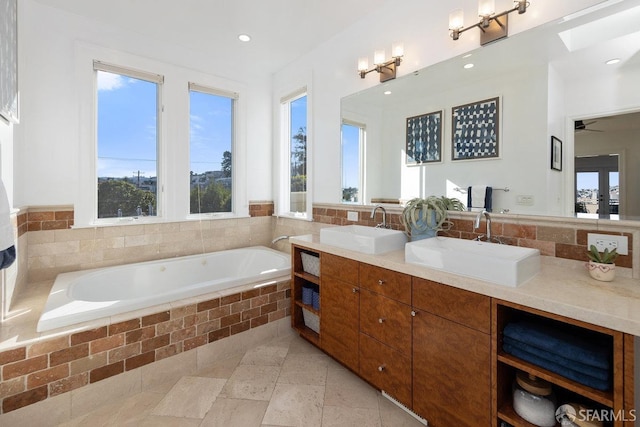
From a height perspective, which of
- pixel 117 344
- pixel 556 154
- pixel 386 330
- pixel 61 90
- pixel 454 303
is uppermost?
pixel 61 90

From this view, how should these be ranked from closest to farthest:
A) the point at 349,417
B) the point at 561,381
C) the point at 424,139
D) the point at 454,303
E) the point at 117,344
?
the point at 561,381
the point at 454,303
the point at 349,417
the point at 117,344
the point at 424,139

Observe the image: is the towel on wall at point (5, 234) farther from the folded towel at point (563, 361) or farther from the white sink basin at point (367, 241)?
the folded towel at point (563, 361)

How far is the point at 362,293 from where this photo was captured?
5.88ft

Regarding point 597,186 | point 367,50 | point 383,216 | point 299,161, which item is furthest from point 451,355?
point 299,161

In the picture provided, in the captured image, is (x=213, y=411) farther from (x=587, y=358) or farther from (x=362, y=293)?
(x=587, y=358)

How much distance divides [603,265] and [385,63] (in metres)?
1.87

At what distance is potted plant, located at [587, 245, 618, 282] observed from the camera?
1.23m

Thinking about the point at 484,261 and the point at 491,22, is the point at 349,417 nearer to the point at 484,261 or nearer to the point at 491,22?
the point at 484,261

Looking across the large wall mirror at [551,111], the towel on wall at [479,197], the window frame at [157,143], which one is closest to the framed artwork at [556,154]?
the large wall mirror at [551,111]

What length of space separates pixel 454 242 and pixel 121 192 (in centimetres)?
299

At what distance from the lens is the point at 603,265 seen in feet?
4.06

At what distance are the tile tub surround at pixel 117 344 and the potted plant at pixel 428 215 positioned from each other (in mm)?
1268

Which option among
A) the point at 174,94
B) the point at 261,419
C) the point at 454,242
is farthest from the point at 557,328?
the point at 174,94

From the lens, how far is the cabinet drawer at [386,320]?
1.54 meters
